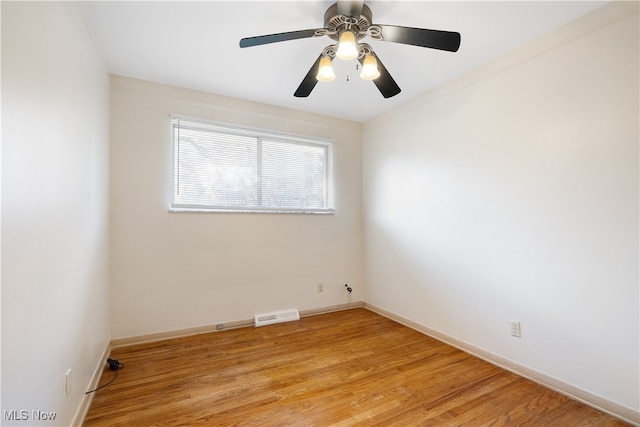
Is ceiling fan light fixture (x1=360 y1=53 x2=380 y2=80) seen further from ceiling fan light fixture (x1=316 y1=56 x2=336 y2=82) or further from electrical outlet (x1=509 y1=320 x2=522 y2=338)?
electrical outlet (x1=509 y1=320 x2=522 y2=338)

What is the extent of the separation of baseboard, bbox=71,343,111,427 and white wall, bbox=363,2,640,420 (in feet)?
9.37

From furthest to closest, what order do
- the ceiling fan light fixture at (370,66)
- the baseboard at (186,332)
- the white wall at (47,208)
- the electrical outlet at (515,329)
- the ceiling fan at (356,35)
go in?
the baseboard at (186,332) → the electrical outlet at (515,329) → the ceiling fan light fixture at (370,66) → the ceiling fan at (356,35) → the white wall at (47,208)

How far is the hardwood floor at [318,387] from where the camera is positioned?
5.65 feet

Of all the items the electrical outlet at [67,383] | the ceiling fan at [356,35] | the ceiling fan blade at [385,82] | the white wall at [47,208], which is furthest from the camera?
the ceiling fan blade at [385,82]

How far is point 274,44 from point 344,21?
0.74m

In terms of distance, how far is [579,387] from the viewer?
1901mm

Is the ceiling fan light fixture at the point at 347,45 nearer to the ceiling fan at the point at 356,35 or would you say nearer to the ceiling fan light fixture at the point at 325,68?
the ceiling fan at the point at 356,35

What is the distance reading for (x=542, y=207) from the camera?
211 centimetres

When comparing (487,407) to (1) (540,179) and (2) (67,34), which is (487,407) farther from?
(2) (67,34)

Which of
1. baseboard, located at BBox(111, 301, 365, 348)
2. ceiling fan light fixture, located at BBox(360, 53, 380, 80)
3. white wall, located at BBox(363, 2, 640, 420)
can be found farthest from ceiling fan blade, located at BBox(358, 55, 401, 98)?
baseboard, located at BBox(111, 301, 365, 348)

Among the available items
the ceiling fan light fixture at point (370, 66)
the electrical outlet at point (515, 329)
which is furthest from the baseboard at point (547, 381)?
the ceiling fan light fixture at point (370, 66)

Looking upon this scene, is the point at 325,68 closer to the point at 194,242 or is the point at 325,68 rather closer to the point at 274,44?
the point at 274,44

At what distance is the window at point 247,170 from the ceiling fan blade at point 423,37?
2.01 m

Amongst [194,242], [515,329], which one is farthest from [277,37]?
[515,329]
